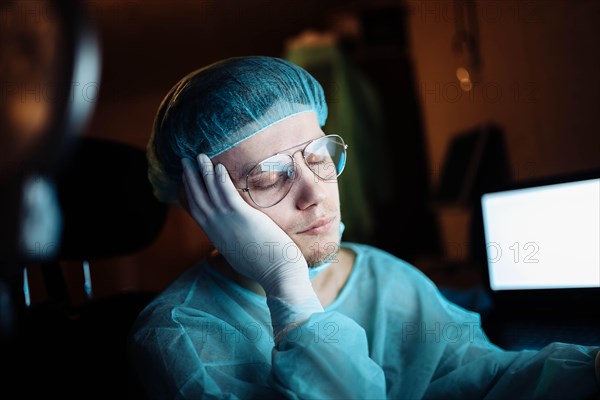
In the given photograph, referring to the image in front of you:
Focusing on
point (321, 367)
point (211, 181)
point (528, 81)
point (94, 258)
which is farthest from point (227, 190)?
point (528, 81)

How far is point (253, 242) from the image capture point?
0.81m

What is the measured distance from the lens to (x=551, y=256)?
111 cm

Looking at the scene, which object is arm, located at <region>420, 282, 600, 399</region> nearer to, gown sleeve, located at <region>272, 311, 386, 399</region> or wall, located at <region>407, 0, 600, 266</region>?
gown sleeve, located at <region>272, 311, 386, 399</region>

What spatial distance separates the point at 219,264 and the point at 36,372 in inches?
13.5

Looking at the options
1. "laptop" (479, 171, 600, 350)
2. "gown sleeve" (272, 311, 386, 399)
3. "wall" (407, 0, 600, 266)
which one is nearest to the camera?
"gown sleeve" (272, 311, 386, 399)

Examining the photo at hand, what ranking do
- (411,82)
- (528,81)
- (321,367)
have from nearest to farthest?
(321,367) < (528,81) < (411,82)

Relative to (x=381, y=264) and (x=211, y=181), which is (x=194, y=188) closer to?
(x=211, y=181)

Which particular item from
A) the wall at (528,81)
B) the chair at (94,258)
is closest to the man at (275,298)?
the chair at (94,258)

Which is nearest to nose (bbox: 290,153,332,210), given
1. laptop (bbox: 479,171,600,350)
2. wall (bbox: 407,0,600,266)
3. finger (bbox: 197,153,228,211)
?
finger (bbox: 197,153,228,211)

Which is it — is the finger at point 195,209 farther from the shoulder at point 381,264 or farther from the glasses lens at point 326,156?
the shoulder at point 381,264

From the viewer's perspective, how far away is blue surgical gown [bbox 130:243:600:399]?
708 millimetres

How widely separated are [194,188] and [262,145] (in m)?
0.13

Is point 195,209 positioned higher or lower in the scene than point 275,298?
higher

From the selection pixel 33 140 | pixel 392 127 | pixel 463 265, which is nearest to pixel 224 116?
pixel 33 140
